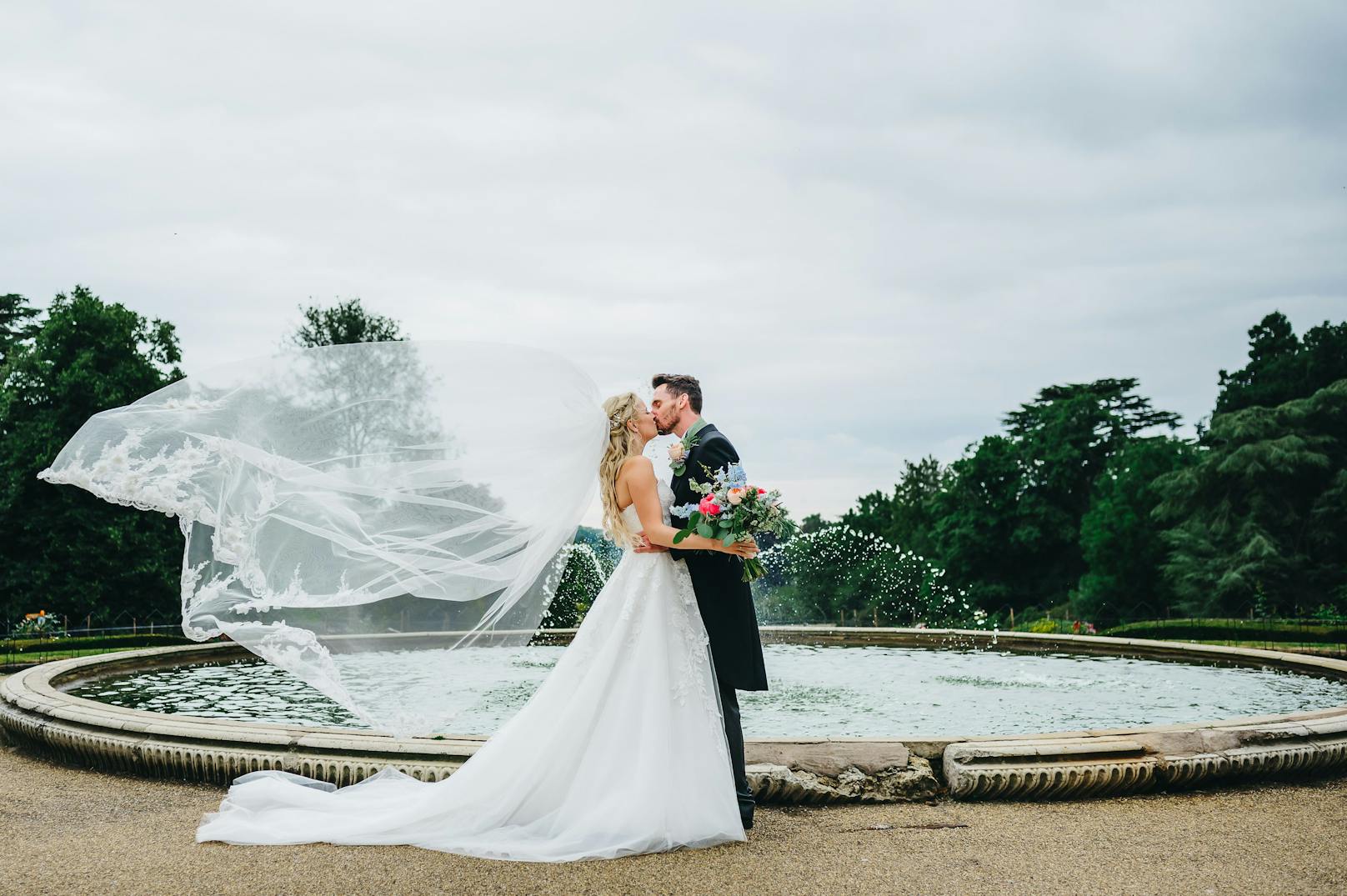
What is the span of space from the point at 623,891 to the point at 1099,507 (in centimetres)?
4160

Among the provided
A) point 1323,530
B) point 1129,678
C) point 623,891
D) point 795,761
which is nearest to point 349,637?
point 623,891

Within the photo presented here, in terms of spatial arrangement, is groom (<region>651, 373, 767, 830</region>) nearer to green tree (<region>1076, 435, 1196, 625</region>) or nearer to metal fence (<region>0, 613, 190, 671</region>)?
metal fence (<region>0, 613, 190, 671</region>)

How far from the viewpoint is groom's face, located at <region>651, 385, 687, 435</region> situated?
18.4ft

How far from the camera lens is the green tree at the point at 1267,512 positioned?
105 feet


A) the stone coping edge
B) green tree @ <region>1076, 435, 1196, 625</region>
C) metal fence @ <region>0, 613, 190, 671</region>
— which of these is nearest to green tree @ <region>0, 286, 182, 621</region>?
metal fence @ <region>0, 613, 190, 671</region>

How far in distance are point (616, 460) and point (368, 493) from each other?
4.93 ft

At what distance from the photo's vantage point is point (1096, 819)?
531cm

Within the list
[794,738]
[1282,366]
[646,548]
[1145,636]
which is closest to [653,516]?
[646,548]

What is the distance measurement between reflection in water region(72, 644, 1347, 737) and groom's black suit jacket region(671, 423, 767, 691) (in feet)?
5.32

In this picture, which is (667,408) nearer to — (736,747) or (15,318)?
(736,747)

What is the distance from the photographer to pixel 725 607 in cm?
543

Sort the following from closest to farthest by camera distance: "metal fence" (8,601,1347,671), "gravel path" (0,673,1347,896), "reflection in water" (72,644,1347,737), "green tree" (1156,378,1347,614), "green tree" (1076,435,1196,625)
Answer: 1. "gravel path" (0,673,1347,896)
2. "reflection in water" (72,644,1347,737)
3. "metal fence" (8,601,1347,671)
4. "green tree" (1156,378,1347,614)
5. "green tree" (1076,435,1196,625)

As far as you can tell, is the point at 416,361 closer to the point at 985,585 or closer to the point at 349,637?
the point at 349,637

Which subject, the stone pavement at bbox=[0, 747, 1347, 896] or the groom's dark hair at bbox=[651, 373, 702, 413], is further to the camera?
the groom's dark hair at bbox=[651, 373, 702, 413]
